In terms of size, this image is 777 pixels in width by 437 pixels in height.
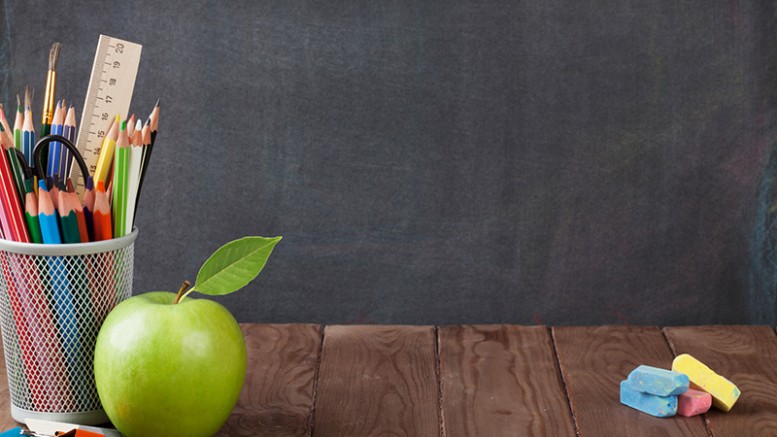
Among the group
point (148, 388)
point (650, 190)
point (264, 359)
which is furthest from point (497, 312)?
point (148, 388)

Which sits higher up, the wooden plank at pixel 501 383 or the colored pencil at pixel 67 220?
the colored pencil at pixel 67 220

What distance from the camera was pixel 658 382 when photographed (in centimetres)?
89

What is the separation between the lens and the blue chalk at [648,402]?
2.93 feet

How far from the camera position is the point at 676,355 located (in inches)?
41.5

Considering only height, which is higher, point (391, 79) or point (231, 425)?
point (391, 79)

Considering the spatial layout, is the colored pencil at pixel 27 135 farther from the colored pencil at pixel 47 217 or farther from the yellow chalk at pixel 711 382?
the yellow chalk at pixel 711 382

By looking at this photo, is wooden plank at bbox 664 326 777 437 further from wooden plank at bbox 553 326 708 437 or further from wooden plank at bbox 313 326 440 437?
wooden plank at bbox 313 326 440 437

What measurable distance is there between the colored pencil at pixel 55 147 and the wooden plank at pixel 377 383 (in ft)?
1.07

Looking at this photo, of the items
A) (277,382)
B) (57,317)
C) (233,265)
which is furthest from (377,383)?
(57,317)

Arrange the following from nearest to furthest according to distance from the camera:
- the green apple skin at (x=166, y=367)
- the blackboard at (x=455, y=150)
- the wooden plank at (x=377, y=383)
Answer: the green apple skin at (x=166, y=367) → the wooden plank at (x=377, y=383) → the blackboard at (x=455, y=150)

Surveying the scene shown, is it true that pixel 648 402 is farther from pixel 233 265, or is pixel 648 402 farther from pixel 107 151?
pixel 107 151

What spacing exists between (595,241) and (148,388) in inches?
26.4

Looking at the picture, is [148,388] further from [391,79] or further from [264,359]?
[391,79]

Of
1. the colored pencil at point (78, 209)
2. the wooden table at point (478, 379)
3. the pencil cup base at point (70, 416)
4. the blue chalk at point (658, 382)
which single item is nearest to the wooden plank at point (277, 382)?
the wooden table at point (478, 379)
